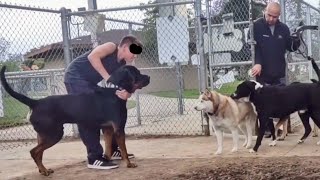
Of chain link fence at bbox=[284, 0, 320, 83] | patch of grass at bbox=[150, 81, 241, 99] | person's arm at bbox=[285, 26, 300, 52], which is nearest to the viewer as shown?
person's arm at bbox=[285, 26, 300, 52]

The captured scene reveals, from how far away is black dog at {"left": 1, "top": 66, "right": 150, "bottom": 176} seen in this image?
17.7 ft

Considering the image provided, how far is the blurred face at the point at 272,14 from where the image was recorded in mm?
6797

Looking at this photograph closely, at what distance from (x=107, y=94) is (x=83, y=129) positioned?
1.68ft

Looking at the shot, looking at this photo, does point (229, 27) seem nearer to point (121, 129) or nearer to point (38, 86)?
point (121, 129)

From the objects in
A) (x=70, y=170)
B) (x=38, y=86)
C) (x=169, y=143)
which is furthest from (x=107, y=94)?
(x=38, y=86)

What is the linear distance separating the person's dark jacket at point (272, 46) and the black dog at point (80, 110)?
218cm

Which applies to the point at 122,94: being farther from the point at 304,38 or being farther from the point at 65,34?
the point at 304,38

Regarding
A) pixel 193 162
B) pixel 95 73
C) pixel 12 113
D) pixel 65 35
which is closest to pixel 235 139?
pixel 193 162

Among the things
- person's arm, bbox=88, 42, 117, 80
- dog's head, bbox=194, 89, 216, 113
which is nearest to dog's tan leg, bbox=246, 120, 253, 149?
dog's head, bbox=194, 89, 216, 113

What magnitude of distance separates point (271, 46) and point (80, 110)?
2.96m

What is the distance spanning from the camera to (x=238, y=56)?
8.62 metres

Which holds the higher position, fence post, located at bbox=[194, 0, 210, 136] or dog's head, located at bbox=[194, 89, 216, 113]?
fence post, located at bbox=[194, 0, 210, 136]

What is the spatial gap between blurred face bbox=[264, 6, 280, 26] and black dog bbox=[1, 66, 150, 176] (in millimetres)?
2204

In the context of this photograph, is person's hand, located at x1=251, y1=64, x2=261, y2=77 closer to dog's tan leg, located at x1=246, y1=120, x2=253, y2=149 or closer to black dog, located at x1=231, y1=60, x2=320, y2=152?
black dog, located at x1=231, y1=60, x2=320, y2=152
